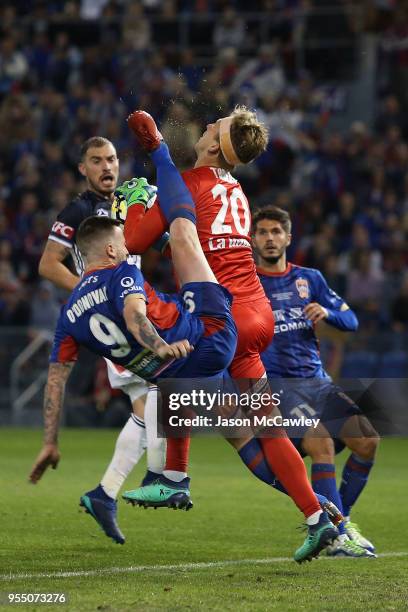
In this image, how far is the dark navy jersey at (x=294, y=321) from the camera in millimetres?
8211

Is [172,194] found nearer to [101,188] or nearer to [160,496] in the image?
[160,496]

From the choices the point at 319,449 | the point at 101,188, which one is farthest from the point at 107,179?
the point at 319,449

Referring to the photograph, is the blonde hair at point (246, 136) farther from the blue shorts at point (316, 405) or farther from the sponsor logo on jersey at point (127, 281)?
the blue shorts at point (316, 405)

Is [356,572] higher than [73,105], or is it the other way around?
[73,105]

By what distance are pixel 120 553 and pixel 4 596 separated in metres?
1.79

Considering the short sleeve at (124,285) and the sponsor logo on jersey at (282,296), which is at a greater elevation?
the short sleeve at (124,285)

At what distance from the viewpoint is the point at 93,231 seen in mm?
6496

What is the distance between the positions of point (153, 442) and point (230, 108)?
→ 9.85 m

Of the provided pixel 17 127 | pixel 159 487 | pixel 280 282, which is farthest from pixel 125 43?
pixel 159 487

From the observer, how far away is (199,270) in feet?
21.6

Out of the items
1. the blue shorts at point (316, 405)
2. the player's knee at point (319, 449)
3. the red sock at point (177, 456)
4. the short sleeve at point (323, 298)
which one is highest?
the short sleeve at point (323, 298)

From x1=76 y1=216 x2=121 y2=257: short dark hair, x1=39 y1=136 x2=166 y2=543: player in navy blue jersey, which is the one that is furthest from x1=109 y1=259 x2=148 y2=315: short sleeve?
x1=39 y1=136 x2=166 y2=543: player in navy blue jersey

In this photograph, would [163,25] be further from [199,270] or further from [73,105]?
[199,270]

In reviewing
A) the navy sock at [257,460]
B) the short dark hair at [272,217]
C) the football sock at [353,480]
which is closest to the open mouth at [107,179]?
the short dark hair at [272,217]
